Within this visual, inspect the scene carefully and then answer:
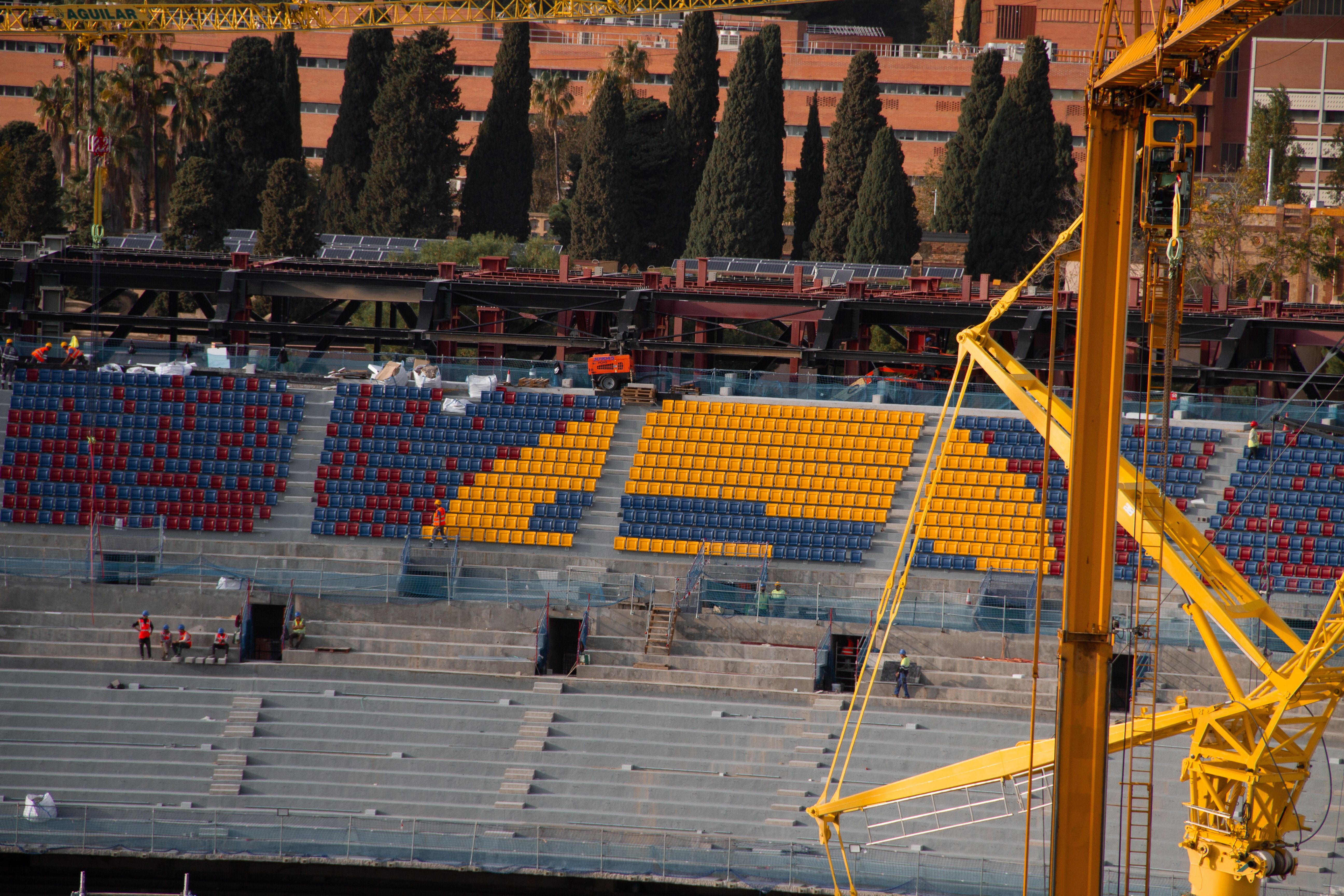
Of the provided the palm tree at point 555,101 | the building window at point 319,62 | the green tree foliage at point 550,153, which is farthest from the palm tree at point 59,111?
the green tree foliage at point 550,153

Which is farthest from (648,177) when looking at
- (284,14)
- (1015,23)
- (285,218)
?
(1015,23)

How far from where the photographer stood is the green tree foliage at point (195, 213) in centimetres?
6888

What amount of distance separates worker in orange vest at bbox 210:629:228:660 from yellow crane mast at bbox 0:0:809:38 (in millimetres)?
40418

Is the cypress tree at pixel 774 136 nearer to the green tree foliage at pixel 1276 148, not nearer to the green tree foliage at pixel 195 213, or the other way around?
the green tree foliage at pixel 1276 148

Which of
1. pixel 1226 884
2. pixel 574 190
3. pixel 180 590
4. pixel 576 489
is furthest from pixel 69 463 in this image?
pixel 574 190

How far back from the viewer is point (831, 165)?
74.8 m

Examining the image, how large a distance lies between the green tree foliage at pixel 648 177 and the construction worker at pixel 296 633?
43584 mm

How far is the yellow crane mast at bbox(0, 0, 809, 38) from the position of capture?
6894 centimetres

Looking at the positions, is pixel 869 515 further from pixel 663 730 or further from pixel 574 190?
pixel 574 190

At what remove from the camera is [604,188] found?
7438cm

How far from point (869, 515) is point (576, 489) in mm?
7580

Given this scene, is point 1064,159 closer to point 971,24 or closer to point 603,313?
point 603,313

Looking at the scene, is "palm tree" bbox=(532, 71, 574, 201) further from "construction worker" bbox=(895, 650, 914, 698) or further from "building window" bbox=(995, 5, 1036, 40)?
"construction worker" bbox=(895, 650, 914, 698)

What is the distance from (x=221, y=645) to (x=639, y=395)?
1377cm
